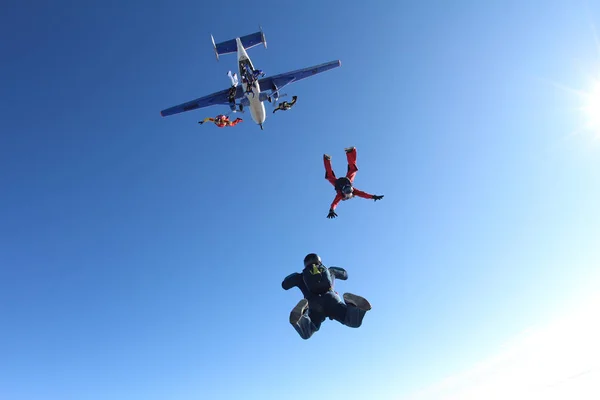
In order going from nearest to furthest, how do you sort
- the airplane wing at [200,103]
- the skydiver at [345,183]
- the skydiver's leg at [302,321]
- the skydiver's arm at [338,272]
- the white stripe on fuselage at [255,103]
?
the skydiver's leg at [302,321] → the skydiver's arm at [338,272] → the skydiver at [345,183] → the white stripe on fuselage at [255,103] → the airplane wing at [200,103]

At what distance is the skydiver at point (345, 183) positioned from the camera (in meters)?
12.1

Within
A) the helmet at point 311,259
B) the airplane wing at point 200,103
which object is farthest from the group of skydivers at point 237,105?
the helmet at point 311,259

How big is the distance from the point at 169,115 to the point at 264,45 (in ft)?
33.6

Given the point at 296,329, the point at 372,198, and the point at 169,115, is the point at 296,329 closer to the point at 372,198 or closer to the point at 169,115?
the point at 372,198

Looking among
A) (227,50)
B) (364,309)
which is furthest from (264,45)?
(364,309)

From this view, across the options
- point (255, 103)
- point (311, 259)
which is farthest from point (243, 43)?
point (311, 259)

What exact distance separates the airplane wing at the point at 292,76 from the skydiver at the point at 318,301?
23.0m

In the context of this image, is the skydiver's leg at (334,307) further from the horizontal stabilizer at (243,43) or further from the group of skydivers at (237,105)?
the horizontal stabilizer at (243,43)

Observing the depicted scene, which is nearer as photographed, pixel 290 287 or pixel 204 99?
pixel 290 287

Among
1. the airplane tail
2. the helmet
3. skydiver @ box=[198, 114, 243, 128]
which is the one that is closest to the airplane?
the airplane tail

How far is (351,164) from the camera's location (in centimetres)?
1290

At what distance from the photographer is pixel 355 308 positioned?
7.56 metres

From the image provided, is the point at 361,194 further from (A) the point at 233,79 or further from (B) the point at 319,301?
(A) the point at 233,79

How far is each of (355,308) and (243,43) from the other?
1087 inches
